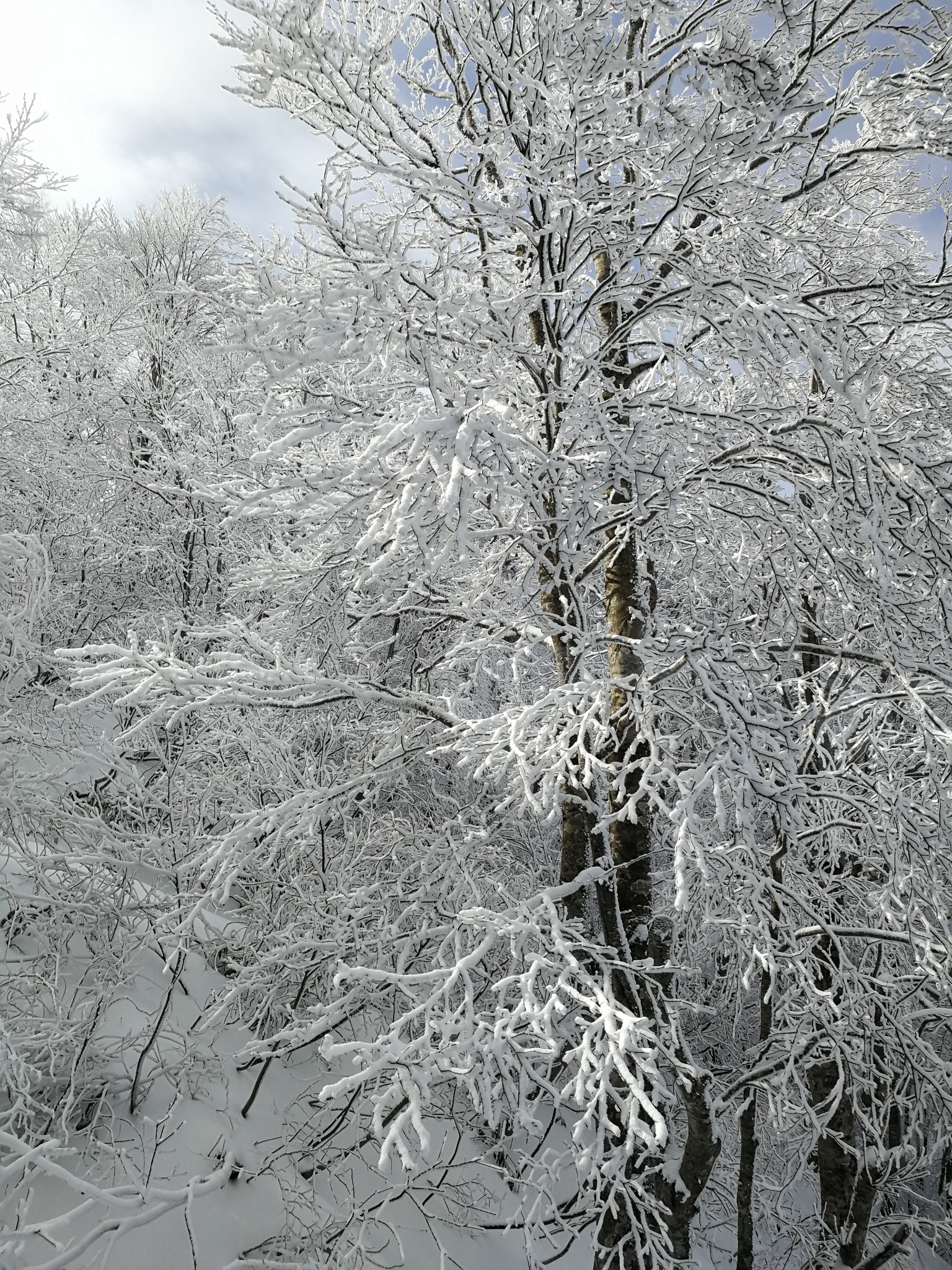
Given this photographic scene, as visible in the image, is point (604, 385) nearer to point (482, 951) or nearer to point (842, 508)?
point (842, 508)

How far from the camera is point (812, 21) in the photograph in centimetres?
290

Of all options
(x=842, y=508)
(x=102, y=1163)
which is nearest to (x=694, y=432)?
(x=842, y=508)

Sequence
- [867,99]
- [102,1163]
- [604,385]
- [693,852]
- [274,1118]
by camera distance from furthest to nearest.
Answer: [274,1118], [102,1163], [604,385], [867,99], [693,852]

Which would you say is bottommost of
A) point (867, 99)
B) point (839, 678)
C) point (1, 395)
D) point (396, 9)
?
point (839, 678)

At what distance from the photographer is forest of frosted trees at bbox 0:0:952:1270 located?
2.71 m

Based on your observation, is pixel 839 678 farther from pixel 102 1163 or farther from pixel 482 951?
pixel 102 1163

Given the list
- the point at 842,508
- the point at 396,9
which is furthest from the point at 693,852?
the point at 396,9

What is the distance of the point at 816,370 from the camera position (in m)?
2.61

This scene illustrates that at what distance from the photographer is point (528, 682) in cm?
648

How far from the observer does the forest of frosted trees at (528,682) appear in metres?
2.71

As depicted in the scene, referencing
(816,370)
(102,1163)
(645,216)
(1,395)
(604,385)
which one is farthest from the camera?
(1,395)

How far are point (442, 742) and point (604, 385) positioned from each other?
7.61ft

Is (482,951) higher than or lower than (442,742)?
lower

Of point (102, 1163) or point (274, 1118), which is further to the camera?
point (274, 1118)
